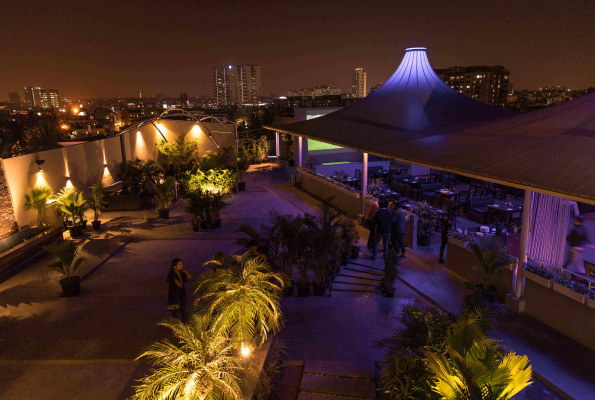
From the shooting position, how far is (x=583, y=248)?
267 inches

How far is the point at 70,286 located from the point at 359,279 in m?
5.49

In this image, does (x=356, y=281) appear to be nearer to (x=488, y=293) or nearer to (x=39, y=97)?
(x=488, y=293)

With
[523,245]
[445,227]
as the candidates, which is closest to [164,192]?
[445,227]

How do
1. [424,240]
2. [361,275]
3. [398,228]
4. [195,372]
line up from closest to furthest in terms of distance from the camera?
1. [195,372]
2. [361,275]
3. [398,228]
4. [424,240]

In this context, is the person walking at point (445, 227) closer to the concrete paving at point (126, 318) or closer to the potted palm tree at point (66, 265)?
the concrete paving at point (126, 318)

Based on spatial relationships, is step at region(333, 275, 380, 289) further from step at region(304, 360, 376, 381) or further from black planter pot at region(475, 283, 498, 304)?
step at region(304, 360, 376, 381)

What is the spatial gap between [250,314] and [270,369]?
96 centimetres

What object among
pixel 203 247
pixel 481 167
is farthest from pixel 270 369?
pixel 203 247

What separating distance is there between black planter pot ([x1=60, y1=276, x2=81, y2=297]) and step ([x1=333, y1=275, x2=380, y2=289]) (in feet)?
16.1

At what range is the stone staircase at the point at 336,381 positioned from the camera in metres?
4.33

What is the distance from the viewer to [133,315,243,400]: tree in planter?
10.2 feet

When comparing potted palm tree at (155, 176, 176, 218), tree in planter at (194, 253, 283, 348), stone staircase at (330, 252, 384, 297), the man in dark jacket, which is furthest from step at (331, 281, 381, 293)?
potted palm tree at (155, 176, 176, 218)

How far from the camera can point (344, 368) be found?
15.6ft

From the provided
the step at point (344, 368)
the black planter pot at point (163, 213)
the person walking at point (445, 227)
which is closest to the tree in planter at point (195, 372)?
the step at point (344, 368)
